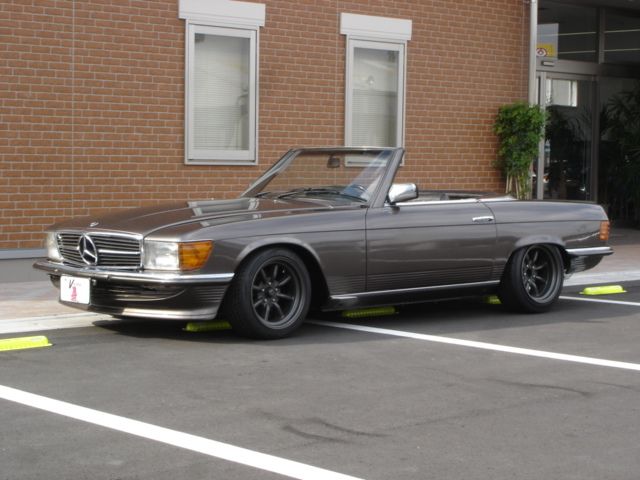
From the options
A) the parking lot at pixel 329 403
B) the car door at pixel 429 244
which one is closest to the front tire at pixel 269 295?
the parking lot at pixel 329 403

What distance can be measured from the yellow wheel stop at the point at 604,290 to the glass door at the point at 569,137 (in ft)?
20.6

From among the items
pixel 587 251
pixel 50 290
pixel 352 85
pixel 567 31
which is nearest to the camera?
pixel 587 251

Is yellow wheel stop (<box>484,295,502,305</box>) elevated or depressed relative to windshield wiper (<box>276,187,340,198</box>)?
depressed

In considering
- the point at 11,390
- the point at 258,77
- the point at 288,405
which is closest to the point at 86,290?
the point at 11,390

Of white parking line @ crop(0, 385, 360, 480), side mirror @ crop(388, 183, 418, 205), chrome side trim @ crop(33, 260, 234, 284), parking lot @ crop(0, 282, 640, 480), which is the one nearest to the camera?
white parking line @ crop(0, 385, 360, 480)

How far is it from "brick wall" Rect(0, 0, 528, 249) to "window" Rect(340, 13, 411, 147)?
0.14 meters

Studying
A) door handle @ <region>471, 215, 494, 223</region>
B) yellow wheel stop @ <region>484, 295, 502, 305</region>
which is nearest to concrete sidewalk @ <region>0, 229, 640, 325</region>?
yellow wheel stop @ <region>484, 295, 502, 305</region>

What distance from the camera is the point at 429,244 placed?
346 inches

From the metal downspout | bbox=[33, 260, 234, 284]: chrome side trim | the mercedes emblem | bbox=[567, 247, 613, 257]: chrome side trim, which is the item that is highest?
the metal downspout

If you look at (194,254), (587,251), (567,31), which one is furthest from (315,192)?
(567,31)

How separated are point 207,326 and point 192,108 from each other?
4.88m

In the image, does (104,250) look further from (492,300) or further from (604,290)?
(604,290)

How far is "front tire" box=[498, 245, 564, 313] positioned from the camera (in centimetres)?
942

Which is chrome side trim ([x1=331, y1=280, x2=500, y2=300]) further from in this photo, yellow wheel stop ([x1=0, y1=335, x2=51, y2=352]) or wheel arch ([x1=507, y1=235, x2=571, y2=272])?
yellow wheel stop ([x1=0, y1=335, x2=51, y2=352])
